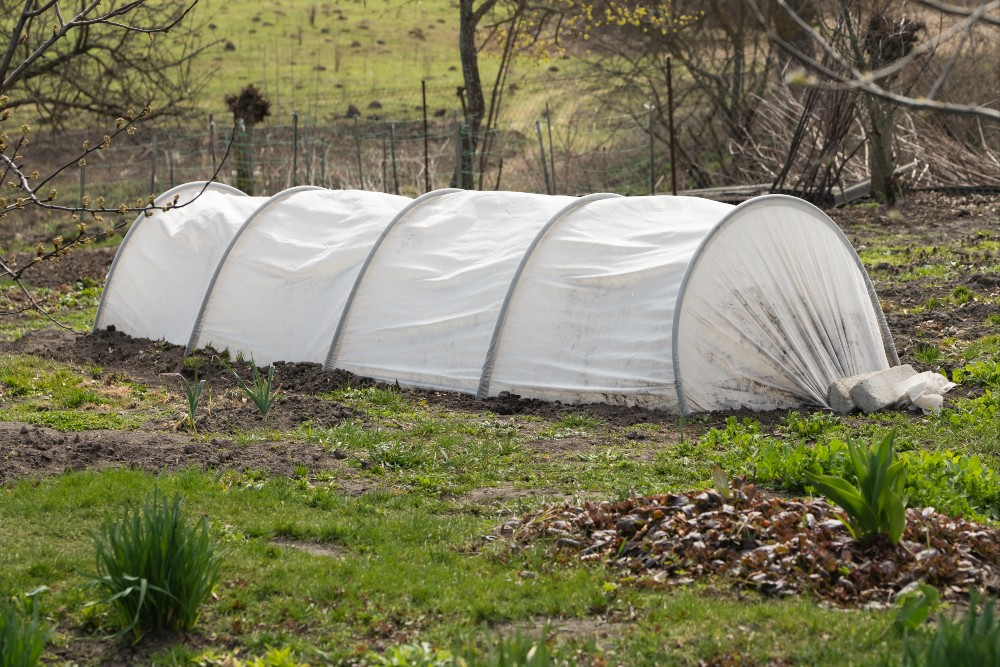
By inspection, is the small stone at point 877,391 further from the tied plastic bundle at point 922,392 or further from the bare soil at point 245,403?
the bare soil at point 245,403

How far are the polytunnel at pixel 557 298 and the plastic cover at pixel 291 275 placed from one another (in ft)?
0.06

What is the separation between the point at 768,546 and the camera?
5449 millimetres

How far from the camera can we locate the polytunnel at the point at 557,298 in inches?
361

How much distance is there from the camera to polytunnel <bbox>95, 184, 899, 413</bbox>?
30.1 feet

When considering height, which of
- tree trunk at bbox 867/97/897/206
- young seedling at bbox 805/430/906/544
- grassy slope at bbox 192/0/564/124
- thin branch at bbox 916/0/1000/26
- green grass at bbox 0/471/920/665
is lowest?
green grass at bbox 0/471/920/665

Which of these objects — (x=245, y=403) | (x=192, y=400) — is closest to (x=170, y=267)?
(x=245, y=403)

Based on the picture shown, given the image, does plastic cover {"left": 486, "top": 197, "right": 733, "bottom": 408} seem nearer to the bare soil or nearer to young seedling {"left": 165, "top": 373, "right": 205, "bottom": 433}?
the bare soil

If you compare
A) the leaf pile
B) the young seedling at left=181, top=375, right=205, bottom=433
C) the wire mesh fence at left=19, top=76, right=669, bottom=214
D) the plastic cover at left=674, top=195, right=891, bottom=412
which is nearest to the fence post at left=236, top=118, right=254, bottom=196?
the wire mesh fence at left=19, top=76, right=669, bottom=214

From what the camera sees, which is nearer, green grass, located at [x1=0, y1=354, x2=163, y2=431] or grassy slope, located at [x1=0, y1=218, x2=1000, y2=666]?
grassy slope, located at [x1=0, y1=218, x2=1000, y2=666]

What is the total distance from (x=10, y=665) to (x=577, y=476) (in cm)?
408

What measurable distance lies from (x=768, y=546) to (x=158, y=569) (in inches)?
111

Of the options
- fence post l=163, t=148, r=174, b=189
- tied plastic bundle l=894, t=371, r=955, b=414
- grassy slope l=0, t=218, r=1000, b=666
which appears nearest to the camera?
grassy slope l=0, t=218, r=1000, b=666

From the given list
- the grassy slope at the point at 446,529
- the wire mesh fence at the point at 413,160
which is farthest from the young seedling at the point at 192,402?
the wire mesh fence at the point at 413,160

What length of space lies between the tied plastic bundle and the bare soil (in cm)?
97
